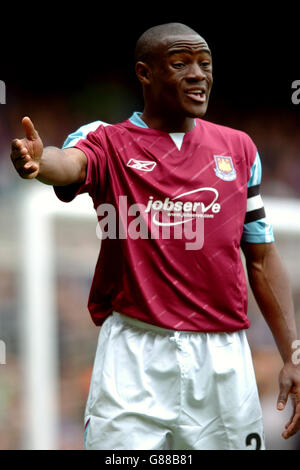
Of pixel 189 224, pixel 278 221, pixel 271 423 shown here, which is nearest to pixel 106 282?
pixel 189 224

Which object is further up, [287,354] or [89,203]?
[89,203]

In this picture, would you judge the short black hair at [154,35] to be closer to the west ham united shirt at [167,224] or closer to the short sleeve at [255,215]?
the west ham united shirt at [167,224]

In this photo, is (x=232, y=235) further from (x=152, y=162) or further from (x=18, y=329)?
(x=18, y=329)

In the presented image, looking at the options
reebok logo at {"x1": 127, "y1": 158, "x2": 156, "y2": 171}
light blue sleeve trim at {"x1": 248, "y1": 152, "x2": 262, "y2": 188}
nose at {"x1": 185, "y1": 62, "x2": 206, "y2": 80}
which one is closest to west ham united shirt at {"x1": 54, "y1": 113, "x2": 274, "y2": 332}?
reebok logo at {"x1": 127, "y1": 158, "x2": 156, "y2": 171}

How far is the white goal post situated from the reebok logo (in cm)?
253

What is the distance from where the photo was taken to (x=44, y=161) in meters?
2.17

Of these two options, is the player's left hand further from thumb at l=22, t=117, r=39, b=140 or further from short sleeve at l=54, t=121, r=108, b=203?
thumb at l=22, t=117, r=39, b=140

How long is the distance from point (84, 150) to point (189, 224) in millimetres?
423

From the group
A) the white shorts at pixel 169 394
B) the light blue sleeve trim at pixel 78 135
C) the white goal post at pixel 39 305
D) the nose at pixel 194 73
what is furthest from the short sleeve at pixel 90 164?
the white goal post at pixel 39 305

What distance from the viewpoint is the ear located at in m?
2.50

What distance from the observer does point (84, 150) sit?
2.37 meters

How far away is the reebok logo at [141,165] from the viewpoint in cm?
247

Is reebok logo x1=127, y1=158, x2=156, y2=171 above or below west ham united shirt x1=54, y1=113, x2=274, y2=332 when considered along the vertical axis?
above

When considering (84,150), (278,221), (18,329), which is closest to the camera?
(84,150)
